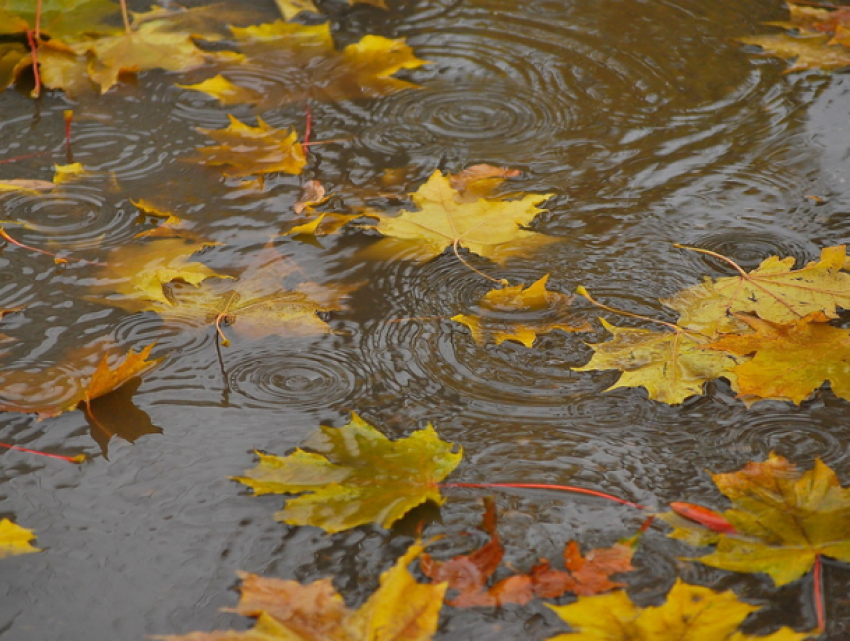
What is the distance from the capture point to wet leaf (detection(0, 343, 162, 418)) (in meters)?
1.42

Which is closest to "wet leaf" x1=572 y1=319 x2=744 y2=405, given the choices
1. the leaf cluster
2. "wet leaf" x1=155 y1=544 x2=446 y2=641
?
the leaf cluster

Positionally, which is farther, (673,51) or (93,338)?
(673,51)

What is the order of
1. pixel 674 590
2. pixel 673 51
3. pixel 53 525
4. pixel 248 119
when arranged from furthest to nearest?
pixel 673 51
pixel 248 119
pixel 53 525
pixel 674 590

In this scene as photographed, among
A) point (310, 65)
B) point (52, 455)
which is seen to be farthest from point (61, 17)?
point (52, 455)

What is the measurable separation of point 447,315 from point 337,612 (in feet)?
2.25

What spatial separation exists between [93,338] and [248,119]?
0.92 metres

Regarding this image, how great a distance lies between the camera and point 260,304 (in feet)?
5.37

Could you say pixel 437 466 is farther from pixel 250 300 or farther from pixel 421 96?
pixel 421 96

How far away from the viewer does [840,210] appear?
186cm

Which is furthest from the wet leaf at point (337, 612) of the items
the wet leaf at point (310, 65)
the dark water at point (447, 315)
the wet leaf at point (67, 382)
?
the wet leaf at point (310, 65)

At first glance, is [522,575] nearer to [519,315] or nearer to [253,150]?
[519,315]

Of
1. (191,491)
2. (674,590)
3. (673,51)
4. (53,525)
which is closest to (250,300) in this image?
(191,491)

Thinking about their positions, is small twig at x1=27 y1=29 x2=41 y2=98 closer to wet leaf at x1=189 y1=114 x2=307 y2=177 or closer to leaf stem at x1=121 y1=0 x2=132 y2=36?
leaf stem at x1=121 y1=0 x2=132 y2=36

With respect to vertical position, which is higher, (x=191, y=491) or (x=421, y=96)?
(x=421, y=96)
